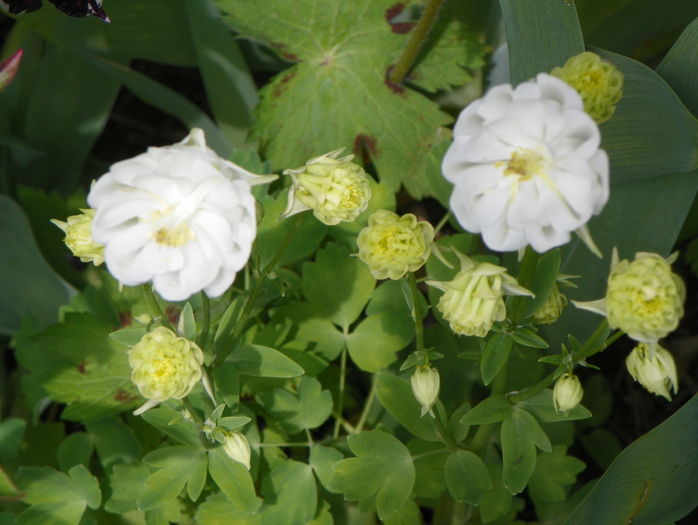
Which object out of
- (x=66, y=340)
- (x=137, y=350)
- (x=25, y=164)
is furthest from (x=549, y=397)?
(x=25, y=164)

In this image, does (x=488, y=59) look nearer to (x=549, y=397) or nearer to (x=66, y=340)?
(x=549, y=397)

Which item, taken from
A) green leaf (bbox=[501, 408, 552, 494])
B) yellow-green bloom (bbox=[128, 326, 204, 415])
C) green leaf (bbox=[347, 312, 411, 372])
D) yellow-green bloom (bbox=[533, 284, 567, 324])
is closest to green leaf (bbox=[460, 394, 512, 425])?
green leaf (bbox=[501, 408, 552, 494])

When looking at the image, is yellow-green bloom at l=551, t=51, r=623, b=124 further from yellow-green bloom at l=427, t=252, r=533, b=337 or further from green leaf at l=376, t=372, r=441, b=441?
green leaf at l=376, t=372, r=441, b=441

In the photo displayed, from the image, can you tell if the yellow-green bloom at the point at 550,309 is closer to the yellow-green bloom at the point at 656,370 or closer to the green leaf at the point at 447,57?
the yellow-green bloom at the point at 656,370

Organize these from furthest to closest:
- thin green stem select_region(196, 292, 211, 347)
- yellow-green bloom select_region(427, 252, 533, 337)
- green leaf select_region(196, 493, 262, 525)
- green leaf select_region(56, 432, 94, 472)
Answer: green leaf select_region(56, 432, 94, 472), green leaf select_region(196, 493, 262, 525), thin green stem select_region(196, 292, 211, 347), yellow-green bloom select_region(427, 252, 533, 337)

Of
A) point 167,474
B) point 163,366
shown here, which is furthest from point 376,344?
point 163,366

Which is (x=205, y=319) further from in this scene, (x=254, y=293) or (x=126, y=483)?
(x=126, y=483)
